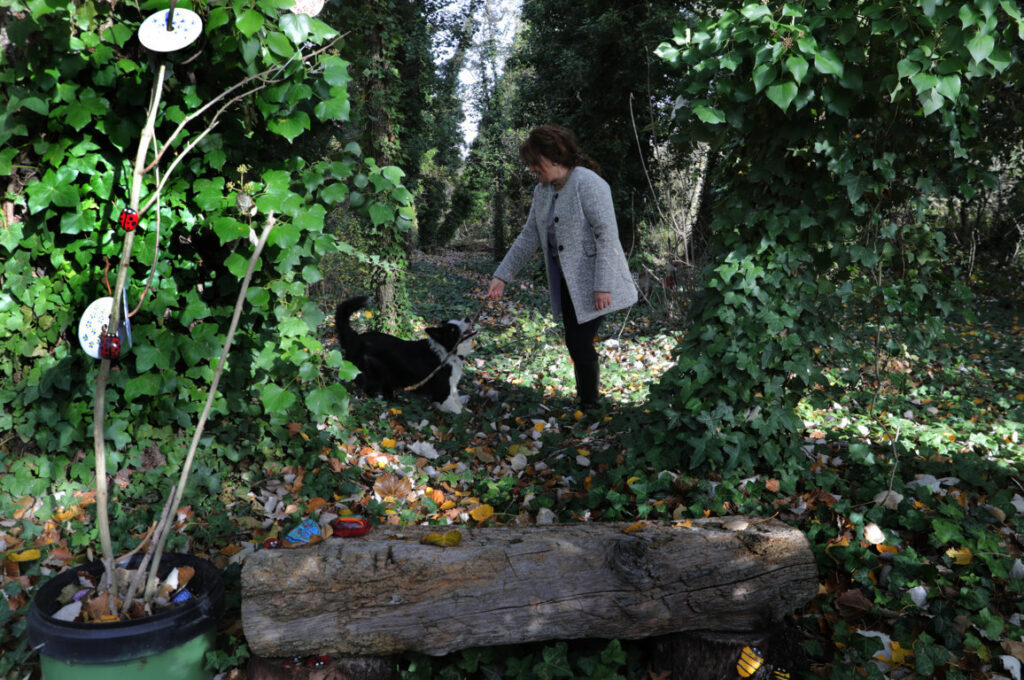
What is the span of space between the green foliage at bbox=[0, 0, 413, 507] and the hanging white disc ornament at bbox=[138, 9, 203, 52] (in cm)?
22

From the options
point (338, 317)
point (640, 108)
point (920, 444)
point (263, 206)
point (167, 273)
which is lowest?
point (920, 444)

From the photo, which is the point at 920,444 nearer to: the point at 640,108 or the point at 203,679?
the point at 203,679

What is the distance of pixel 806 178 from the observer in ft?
9.52

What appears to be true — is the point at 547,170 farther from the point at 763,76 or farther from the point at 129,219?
the point at 129,219

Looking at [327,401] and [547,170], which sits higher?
[547,170]

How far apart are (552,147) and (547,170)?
0.48 feet

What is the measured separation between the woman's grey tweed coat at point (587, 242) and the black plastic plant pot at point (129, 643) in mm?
2631

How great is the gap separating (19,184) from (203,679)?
2.31m

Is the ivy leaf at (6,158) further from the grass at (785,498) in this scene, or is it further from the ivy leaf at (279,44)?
the grass at (785,498)

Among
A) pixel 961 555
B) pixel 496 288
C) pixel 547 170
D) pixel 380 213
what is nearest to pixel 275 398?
pixel 380 213

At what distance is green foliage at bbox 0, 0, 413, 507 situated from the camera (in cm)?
245

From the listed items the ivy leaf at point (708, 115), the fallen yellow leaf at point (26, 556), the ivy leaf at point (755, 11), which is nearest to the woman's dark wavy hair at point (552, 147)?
the ivy leaf at point (708, 115)

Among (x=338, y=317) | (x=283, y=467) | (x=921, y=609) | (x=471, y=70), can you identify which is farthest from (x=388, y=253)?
(x=471, y=70)

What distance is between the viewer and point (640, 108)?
11.1 m
